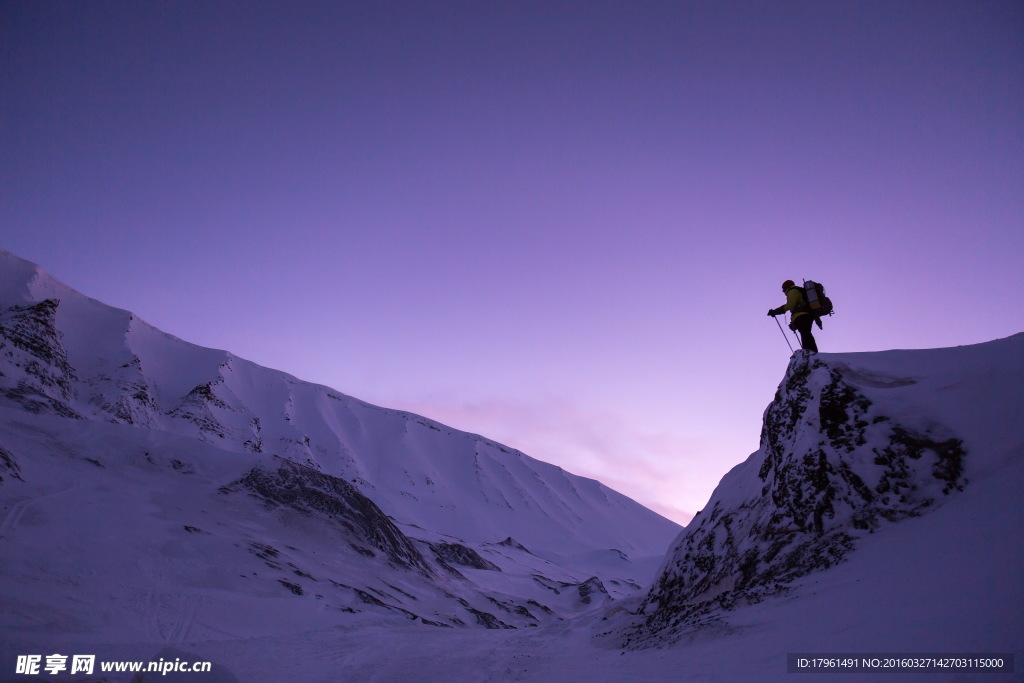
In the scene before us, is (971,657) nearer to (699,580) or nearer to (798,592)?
(798,592)

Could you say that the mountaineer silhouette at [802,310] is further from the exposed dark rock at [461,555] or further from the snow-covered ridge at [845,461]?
the exposed dark rock at [461,555]

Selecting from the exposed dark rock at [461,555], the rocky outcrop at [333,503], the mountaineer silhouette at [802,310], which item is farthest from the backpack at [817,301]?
the exposed dark rock at [461,555]

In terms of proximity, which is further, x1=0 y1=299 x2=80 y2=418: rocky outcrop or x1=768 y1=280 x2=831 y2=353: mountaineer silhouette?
x1=0 y1=299 x2=80 y2=418: rocky outcrop

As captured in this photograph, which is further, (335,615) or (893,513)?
(335,615)

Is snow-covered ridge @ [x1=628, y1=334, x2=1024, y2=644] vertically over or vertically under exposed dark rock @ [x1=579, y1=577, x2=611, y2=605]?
over

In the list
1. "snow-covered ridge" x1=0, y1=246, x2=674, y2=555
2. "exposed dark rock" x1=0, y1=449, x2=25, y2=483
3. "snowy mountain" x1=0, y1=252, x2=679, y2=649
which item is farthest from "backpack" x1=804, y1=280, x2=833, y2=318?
"snow-covered ridge" x1=0, y1=246, x2=674, y2=555

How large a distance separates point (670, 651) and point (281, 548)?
24525 millimetres

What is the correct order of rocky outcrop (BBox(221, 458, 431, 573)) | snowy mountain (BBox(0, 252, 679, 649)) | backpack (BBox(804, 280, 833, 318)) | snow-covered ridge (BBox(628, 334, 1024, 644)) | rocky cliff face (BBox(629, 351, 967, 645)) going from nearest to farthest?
snow-covered ridge (BBox(628, 334, 1024, 644))
rocky cliff face (BBox(629, 351, 967, 645))
backpack (BBox(804, 280, 833, 318))
snowy mountain (BBox(0, 252, 679, 649))
rocky outcrop (BBox(221, 458, 431, 573))

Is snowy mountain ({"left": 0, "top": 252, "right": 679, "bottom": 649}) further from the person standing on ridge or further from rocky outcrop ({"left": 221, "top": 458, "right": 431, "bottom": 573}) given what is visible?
the person standing on ridge

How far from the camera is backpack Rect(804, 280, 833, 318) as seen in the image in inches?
584

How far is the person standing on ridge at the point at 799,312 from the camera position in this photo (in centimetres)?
1488

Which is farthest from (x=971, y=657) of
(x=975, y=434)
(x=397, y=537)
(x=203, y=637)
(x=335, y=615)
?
(x=397, y=537)

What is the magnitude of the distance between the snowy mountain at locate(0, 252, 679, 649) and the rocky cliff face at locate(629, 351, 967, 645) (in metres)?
13.9

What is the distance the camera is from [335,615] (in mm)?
22625
